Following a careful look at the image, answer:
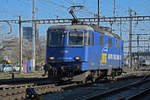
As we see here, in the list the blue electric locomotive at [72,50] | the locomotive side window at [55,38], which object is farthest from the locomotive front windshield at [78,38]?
the locomotive side window at [55,38]

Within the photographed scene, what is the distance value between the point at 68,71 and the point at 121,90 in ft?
10.8

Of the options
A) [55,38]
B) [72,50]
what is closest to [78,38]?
[72,50]

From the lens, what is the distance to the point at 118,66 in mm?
23453

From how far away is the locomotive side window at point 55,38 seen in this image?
17.2 m

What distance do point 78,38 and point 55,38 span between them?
1.39 meters

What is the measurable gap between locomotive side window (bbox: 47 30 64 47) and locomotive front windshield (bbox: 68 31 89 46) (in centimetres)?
53

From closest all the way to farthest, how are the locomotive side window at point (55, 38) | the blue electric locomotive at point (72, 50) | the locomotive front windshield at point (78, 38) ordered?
the blue electric locomotive at point (72, 50), the locomotive front windshield at point (78, 38), the locomotive side window at point (55, 38)

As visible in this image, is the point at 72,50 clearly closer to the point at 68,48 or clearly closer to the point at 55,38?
the point at 68,48

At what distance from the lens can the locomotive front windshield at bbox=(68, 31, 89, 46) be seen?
17016mm

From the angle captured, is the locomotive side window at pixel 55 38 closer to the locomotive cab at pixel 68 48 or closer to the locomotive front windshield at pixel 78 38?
the locomotive cab at pixel 68 48

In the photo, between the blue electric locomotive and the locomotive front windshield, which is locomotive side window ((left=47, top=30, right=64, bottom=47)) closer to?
the blue electric locomotive

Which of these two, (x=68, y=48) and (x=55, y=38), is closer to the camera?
(x=68, y=48)

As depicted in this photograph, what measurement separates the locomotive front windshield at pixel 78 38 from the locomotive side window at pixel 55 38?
1.75ft

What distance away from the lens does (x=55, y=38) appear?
1736cm
